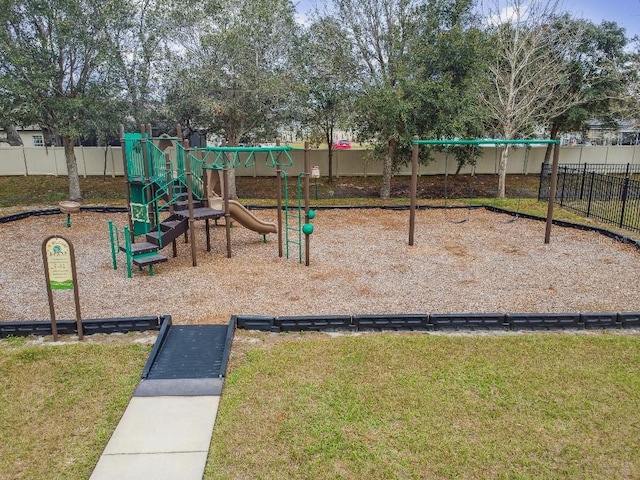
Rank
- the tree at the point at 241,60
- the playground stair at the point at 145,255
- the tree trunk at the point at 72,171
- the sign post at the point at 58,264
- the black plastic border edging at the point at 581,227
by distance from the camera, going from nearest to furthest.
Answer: the sign post at the point at 58,264, the playground stair at the point at 145,255, the black plastic border edging at the point at 581,227, the tree at the point at 241,60, the tree trunk at the point at 72,171

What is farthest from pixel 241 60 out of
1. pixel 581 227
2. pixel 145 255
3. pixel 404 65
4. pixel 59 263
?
pixel 59 263

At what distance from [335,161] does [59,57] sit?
449 inches

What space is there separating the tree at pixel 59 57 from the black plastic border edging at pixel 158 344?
1019 centimetres

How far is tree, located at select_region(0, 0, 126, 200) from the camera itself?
12.8 m

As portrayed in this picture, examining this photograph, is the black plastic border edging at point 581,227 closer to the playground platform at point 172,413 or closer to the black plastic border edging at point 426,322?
the black plastic border edging at point 426,322

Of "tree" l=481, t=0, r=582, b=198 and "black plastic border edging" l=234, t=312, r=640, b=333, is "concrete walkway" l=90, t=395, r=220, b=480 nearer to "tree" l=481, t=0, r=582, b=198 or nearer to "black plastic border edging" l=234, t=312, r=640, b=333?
"black plastic border edging" l=234, t=312, r=640, b=333

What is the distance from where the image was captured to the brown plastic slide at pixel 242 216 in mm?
9250

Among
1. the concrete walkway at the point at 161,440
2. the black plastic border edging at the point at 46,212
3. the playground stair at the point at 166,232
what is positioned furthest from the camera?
the black plastic border edging at the point at 46,212

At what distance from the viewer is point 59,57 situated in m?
13.7

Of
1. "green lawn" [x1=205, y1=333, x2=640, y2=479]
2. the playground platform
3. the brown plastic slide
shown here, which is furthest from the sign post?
the brown plastic slide

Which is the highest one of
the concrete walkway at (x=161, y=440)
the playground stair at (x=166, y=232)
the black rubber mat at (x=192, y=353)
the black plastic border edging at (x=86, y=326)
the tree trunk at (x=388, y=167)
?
the tree trunk at (x=388, y=167)

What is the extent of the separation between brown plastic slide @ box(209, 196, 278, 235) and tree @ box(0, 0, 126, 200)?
6672 mm

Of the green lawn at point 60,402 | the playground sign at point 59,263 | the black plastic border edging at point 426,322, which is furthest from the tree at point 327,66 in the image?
the green lawn at point 60,402

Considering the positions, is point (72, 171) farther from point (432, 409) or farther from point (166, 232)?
point (432, 409)
